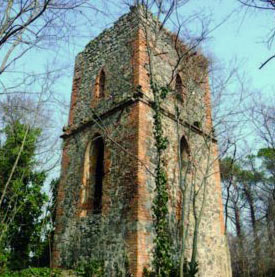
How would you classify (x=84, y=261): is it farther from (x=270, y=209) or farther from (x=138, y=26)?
(x=270, y=209)

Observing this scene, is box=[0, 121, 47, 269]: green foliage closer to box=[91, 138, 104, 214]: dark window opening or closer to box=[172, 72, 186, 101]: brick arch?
box=[91, 138, 104, 214]: dark window opening

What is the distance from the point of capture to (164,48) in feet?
37.4

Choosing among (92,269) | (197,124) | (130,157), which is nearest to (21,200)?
(92,269)

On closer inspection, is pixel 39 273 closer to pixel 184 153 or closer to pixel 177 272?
pixel 177 272

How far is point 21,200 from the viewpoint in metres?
13.8

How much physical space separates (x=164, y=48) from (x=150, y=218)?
20.7ft

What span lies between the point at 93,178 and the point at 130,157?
213 centimetres

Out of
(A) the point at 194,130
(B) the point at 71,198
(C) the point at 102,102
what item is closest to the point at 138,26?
(C) the point at 102,102

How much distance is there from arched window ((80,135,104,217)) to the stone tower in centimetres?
3

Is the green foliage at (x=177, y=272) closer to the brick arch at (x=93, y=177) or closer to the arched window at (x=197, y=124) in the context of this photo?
the brick arch at (x=93, y=177)

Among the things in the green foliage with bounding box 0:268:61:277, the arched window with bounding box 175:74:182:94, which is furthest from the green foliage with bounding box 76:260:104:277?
the arched window with bounding box 175:74:182:94

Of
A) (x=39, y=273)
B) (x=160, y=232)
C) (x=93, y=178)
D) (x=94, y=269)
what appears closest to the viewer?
(x=160, y=232)

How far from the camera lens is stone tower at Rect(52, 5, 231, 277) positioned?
812cm

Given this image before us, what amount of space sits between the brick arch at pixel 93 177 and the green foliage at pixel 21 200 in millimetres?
3644
